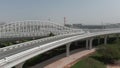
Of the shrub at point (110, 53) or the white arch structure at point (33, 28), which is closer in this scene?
the shrub at point (110, 53)

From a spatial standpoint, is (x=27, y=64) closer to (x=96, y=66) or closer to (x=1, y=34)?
(x=96, y=66)

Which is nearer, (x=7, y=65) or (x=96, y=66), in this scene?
(x=7, y=65)

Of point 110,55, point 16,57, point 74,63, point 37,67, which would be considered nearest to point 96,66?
point 74,63

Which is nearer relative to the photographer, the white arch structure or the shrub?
the shrub

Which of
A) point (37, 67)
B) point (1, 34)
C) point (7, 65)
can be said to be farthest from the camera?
Result: point (1, 34)

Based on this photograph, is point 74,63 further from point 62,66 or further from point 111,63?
point 111,63

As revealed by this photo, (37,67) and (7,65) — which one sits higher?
(7,65)

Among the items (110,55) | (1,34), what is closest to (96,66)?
(110,55)

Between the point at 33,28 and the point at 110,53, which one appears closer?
Answer: the point at 110,53

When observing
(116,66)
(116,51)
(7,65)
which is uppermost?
(7,65)

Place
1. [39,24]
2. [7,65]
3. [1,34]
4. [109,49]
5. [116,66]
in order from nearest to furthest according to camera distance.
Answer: [7,65], [116,66], [109,49], [1,34], [39,24]
